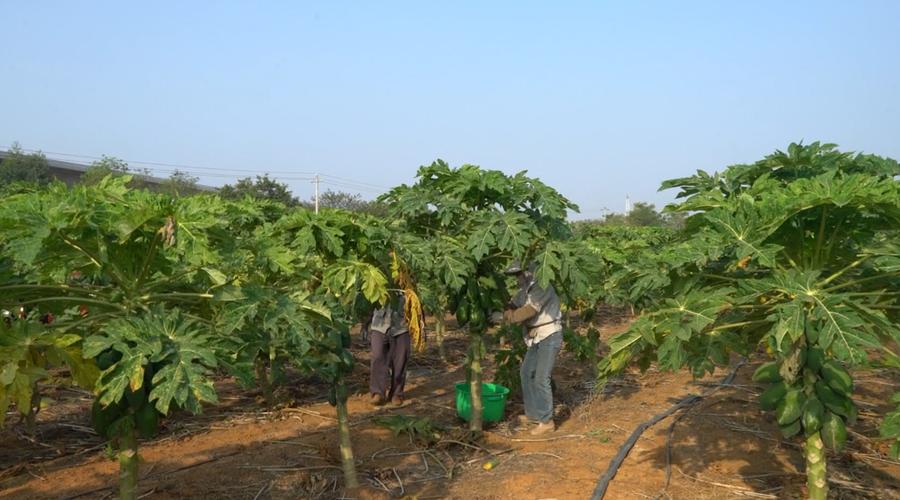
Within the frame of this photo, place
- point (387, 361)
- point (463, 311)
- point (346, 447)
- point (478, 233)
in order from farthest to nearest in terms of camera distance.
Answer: point (387, 361) → point (463, 311) → point (478, 233) → point (346, 447)

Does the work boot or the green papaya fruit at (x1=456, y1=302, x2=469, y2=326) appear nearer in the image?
the green papaya fruit at (x1=456, y1=302, x2=469, y2=326)

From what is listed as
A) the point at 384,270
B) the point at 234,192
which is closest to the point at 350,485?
the point at 384,270

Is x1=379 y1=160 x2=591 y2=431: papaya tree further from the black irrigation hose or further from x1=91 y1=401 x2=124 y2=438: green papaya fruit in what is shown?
x1=91 y1=401 x2=124 y2=438: green papaya fruit

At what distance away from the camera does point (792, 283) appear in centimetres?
288

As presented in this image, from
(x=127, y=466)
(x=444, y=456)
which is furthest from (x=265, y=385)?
(x=127, y=466)

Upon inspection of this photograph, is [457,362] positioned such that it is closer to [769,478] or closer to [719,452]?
[719,452]

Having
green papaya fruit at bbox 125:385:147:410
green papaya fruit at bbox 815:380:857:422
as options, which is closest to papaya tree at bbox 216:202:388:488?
green papaya fruit at bbox 125:385:147:410

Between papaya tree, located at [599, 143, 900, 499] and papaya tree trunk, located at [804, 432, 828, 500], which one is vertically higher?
papaya tree, located at [599, 143, 900, 499]

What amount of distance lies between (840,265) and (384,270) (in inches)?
109

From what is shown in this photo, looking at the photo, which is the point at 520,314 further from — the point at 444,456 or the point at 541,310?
the point at 444,456

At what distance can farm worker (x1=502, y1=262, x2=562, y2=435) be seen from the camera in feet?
19.1

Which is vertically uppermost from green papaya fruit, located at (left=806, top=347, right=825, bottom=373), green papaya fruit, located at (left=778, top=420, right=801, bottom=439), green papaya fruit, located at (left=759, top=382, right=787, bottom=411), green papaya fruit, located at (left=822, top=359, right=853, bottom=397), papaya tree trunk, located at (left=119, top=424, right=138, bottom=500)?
green papaya fruit, located at (left=806, top=347, right=825, bottom=373)

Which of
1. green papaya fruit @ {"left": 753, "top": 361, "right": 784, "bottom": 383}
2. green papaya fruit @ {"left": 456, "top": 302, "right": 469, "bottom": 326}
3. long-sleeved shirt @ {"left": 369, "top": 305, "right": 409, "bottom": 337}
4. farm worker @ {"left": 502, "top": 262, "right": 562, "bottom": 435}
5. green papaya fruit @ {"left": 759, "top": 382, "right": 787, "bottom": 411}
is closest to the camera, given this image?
green papaya fruit @ {"left": 759, "top": 382, "right": 787, "bottom": 411}

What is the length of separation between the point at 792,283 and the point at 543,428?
11.5ft
